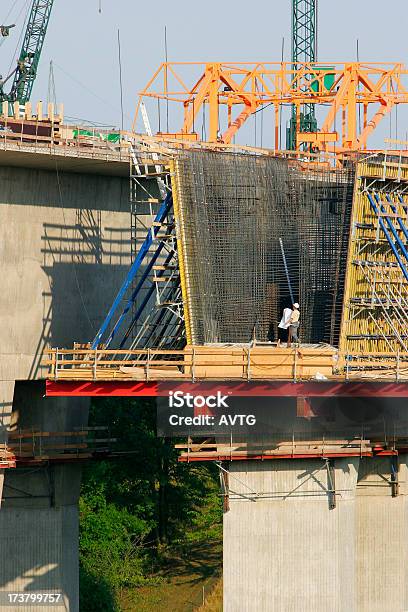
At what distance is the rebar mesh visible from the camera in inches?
2805

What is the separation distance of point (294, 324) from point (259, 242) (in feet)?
13.2

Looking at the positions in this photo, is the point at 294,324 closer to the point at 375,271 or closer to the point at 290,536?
the point at 375,271

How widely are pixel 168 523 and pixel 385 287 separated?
124 ft

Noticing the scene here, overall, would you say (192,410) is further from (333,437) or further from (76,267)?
(76,267)

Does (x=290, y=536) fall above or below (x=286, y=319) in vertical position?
below

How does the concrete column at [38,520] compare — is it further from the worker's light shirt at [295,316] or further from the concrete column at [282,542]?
the worker's light shirt at [295,316]

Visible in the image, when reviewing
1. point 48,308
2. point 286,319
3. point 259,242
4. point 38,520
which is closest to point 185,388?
point 286,319

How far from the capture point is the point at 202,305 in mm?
71000

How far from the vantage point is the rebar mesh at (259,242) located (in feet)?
234

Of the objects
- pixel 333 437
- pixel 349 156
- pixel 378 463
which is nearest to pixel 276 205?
pixel 349 156

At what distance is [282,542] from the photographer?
230 feet

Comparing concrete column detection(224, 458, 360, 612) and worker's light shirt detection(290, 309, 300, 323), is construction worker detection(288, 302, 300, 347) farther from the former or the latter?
concrete column detection(224, 458, 360, 612)

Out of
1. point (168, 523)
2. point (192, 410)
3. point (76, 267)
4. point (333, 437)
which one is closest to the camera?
point (192, 410)

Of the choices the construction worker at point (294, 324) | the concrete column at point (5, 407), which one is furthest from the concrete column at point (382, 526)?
the concrete column at point (5, 407)
